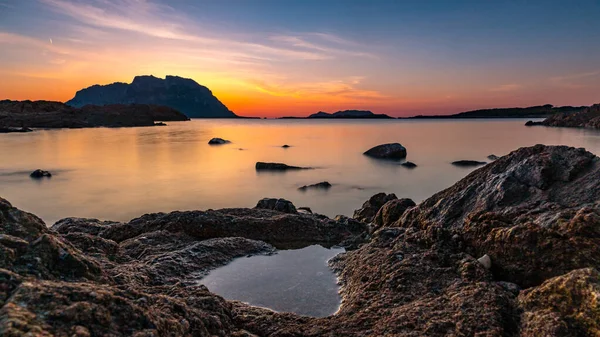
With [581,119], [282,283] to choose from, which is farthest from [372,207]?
[581,119]

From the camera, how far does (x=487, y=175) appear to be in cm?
769

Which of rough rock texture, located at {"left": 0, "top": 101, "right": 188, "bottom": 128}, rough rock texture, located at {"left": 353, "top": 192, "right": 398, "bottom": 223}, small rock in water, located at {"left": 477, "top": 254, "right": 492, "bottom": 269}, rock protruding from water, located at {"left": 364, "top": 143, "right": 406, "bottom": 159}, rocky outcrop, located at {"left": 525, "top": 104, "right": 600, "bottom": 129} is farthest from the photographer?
rocky outcrop, located at {"left": 525, "top": 104, "right": 600, "bottom": 129}

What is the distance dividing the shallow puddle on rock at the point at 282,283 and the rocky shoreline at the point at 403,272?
27cm

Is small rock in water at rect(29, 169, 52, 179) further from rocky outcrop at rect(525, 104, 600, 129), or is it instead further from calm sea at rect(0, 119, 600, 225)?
rocky outcrop at rect(525, 104, 600, 129)

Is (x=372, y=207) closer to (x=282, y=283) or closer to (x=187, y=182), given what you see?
(x=282, y=283)

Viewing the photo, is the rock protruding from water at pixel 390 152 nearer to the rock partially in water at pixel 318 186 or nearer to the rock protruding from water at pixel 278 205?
the rock partially in water at pixel 318 186

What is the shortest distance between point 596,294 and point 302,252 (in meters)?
5.27

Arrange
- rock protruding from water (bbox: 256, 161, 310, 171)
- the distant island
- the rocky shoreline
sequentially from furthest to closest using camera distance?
the distant island < rock protruding from water (bbox: 256, 161, 310, 171) < the rocky shoreline

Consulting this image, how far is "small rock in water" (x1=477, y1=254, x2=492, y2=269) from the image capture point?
16.6ft

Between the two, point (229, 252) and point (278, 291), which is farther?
point (229, 252)

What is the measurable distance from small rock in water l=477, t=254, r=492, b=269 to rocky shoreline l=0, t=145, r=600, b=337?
3cm

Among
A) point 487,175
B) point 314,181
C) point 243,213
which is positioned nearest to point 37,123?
point 314,181

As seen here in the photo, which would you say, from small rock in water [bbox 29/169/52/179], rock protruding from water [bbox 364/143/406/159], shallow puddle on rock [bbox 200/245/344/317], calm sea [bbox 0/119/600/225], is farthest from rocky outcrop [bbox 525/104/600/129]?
shallow puddle on rock [bbox 200/245/344/317]

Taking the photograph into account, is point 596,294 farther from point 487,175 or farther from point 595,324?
point 487,175
